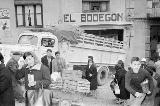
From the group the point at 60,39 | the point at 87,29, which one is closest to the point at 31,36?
the point at 60,39

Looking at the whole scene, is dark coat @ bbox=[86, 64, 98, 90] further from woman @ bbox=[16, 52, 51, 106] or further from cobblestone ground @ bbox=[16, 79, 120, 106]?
woman @ bbox=[16, 52, 51, 106]

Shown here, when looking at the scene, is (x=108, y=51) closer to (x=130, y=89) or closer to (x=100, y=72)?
(x=100, y=72)

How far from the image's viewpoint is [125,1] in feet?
77.5

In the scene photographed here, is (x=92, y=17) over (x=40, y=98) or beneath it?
over

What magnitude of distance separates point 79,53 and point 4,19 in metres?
8.60

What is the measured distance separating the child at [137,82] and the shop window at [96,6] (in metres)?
16.8

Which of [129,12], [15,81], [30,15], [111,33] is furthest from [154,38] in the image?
[15,81]

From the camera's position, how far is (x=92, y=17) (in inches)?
896

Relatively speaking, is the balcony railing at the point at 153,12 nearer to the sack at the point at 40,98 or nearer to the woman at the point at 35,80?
the woman at the point at 35,80

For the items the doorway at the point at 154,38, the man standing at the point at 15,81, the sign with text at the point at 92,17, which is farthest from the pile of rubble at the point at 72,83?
the doorway at the point at 154,38

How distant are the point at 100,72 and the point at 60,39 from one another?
3.19 meters

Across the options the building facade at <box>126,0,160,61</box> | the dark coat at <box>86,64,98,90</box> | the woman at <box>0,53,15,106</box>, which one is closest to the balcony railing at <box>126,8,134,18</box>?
the building facade at <box>126,0,160,61</box>

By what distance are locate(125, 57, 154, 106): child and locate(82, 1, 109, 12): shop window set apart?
55.2 ft

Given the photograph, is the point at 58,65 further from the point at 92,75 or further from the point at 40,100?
the point at 40,100
